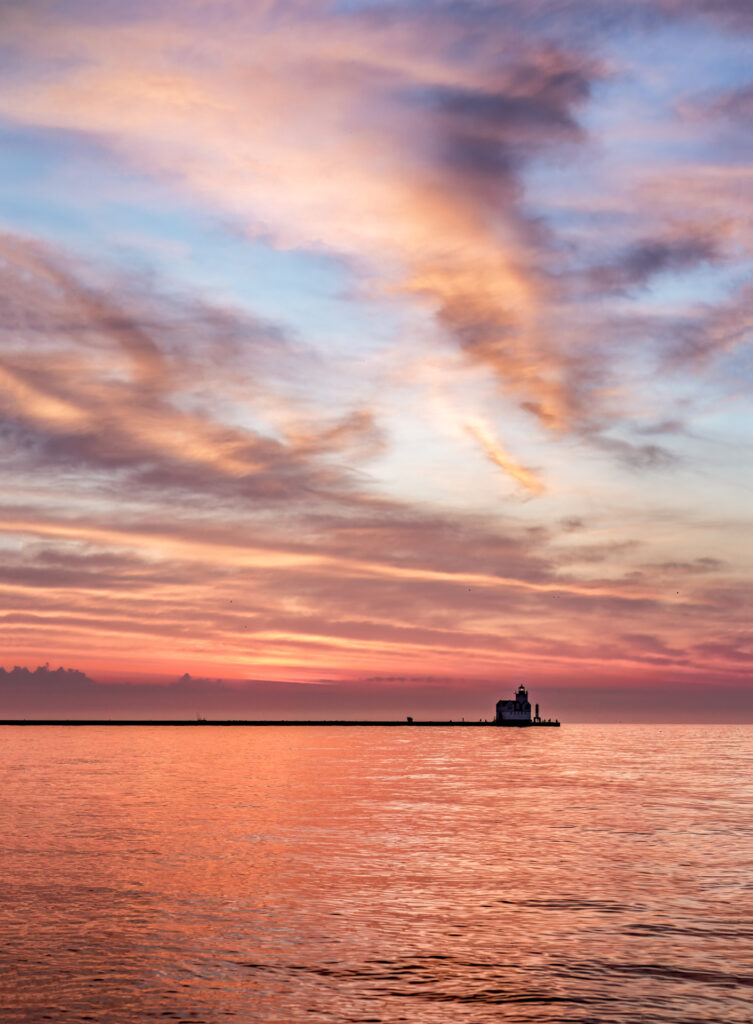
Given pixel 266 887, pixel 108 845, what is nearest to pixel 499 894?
pixel 266 887

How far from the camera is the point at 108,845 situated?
53.2 m

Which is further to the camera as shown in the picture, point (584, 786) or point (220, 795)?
point (584, 786)

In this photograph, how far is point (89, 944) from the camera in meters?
31.1

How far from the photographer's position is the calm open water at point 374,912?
25.6 meters

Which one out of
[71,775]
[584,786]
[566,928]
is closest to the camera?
[566,928]

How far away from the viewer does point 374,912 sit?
36.1 m

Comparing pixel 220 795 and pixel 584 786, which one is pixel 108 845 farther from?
pixel 584 786

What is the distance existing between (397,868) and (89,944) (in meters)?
18.0

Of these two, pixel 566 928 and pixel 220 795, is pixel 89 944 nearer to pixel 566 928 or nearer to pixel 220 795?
pixel 566 928

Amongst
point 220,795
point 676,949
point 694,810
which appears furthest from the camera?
point 220,795

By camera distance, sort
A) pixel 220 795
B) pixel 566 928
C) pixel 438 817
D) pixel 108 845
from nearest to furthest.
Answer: pixel 566 928
pixel 108 845
pixel 438 817
pixel 220 795

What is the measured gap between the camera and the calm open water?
84.1 ft

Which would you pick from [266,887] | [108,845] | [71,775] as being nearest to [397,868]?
[266,887]

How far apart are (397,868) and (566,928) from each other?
13619 mm
